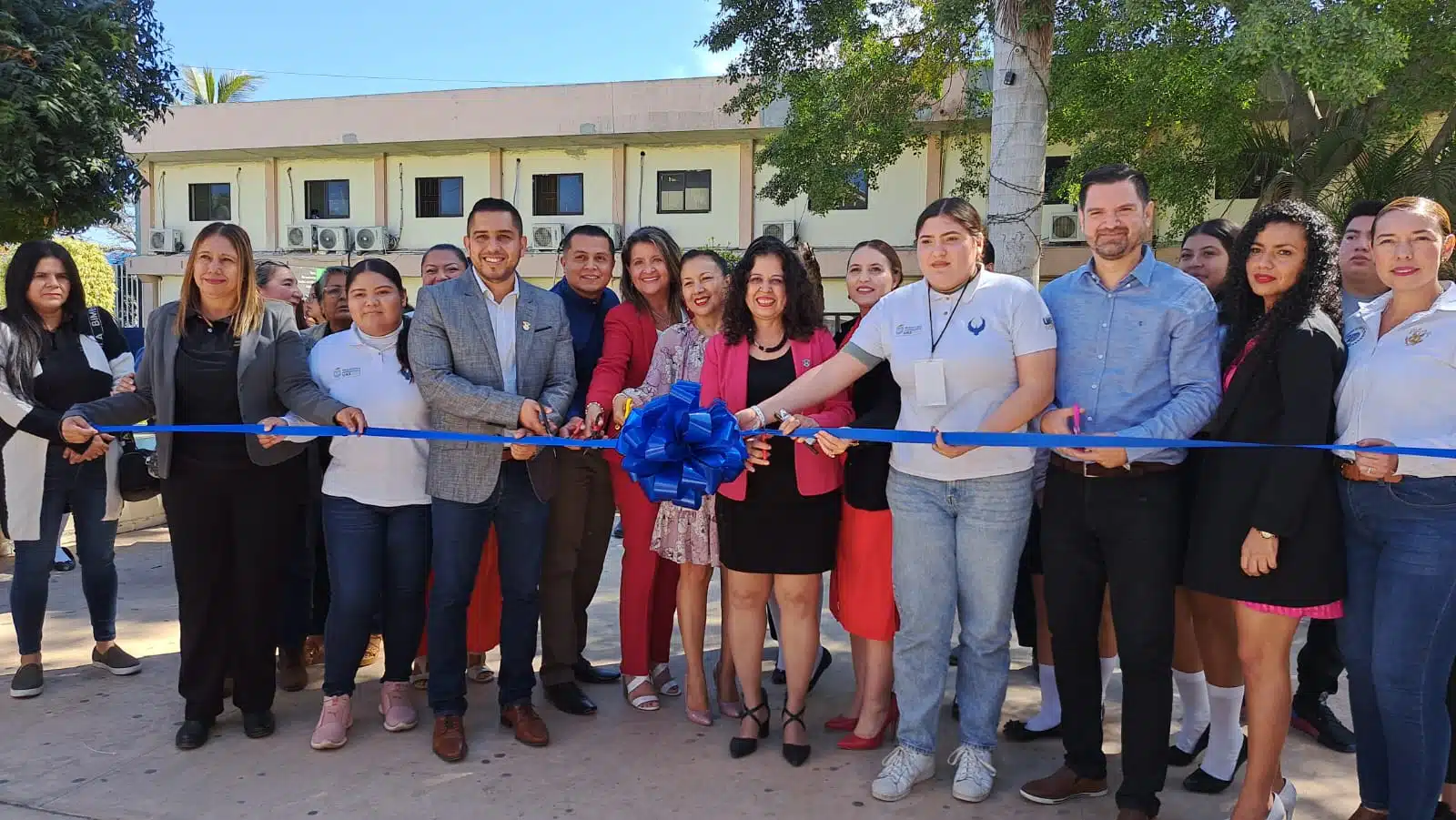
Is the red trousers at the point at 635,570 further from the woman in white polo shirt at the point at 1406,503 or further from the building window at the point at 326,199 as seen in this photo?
the building window at the point at 326,199

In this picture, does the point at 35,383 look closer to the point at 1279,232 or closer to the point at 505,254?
the point at 505,254

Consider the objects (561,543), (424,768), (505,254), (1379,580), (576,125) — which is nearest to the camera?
(1379,580)

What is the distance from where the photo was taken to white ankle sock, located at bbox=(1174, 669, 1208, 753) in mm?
3691

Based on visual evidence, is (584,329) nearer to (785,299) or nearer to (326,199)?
(785,299)

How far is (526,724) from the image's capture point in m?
3.87

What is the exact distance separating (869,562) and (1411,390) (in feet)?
5.79

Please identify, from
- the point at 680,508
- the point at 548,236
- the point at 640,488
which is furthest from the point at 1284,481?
the point at 548,236

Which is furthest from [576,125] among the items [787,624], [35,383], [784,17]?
[787,624]

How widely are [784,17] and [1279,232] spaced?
33.4 feet

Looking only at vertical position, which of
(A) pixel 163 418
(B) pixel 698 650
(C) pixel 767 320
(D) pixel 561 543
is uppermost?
(C) pixel 767 320

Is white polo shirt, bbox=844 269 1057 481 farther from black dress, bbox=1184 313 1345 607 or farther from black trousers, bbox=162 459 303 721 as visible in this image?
black trousers, bbox=162 459 303 721

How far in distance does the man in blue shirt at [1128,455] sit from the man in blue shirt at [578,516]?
1825 millimetres

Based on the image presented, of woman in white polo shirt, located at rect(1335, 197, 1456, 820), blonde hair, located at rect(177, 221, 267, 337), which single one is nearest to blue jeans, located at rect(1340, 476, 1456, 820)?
woman in white polo shirt, located at rect(1335, 197, 1456, 820)

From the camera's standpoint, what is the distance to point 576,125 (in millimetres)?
19594
